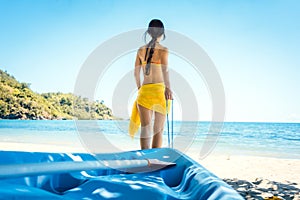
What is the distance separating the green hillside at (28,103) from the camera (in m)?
22.2

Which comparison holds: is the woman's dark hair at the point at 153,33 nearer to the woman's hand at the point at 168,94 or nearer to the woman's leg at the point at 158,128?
the woman's hand at the point at 168,94

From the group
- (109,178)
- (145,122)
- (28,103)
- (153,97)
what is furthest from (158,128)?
(28,103)

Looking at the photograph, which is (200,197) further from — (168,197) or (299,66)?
(299,66)

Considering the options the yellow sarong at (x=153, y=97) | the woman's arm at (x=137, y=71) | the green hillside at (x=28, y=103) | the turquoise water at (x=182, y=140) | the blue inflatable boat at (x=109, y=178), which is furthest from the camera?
the green hillside at (x=28, y=103)

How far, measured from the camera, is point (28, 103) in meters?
23.1

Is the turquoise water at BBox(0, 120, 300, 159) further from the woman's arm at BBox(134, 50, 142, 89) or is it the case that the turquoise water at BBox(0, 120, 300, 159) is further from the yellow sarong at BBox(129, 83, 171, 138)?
the yellow sarong at BBox(129, 83, 171, 138)

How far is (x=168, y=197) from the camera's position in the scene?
4.06 ft

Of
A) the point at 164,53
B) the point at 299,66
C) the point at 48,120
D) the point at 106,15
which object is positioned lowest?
the point at 48,120

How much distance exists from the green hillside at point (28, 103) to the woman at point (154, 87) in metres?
19.7

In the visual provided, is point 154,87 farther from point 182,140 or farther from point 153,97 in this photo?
point 182,140

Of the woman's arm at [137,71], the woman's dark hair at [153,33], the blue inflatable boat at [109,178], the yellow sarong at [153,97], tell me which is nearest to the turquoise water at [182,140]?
the woman's arm at [137,71]

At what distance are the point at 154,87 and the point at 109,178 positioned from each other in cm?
114

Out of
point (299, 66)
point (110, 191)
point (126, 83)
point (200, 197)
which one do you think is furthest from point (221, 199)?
point (299, 66)

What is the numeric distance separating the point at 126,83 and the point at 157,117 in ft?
3.17
